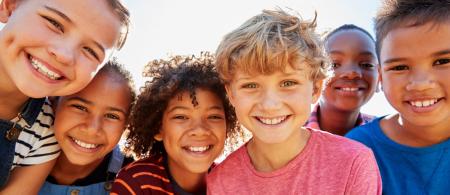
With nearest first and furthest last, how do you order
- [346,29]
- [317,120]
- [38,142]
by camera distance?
1. [38,142]
2. [346,29]
3. [317,120]

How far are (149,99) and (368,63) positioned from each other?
70.7 inches

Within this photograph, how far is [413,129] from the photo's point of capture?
2.65 meters

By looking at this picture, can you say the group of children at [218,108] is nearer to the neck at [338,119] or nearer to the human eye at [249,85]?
the human eye at [249,85]

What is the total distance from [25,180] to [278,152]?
1702 mm

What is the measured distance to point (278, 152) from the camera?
8.36 ft

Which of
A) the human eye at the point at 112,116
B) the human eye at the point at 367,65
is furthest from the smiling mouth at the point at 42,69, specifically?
the human eye at the point at 367,65

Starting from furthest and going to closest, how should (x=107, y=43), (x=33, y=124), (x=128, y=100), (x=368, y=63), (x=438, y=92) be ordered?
(x=368, y=63) < (x=128, y=100) < (x=33, y=124) < (x=107, y=43) < (x=438, y=92)

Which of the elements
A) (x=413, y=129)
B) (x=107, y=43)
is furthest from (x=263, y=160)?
(x=107, y=43)

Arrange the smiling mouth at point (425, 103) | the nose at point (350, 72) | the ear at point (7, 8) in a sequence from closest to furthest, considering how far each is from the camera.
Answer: the smiling mouth at point (425, 103)
the ear at point (7, 8)
the nose at point (350, 72)

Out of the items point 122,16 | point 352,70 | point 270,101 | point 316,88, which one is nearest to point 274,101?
point 270,101

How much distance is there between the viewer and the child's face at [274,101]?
2.32 metres

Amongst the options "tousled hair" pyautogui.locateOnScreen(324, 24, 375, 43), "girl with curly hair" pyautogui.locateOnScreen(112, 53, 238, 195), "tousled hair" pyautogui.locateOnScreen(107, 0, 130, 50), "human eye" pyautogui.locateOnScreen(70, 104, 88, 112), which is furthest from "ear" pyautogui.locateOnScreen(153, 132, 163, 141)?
"tousled hair" pyautogui.locateOnScreen(324, 24, 375, 43)

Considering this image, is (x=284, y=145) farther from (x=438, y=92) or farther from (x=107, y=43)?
(x=107, y=43)

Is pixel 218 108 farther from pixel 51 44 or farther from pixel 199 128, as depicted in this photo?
pixel 51 44
